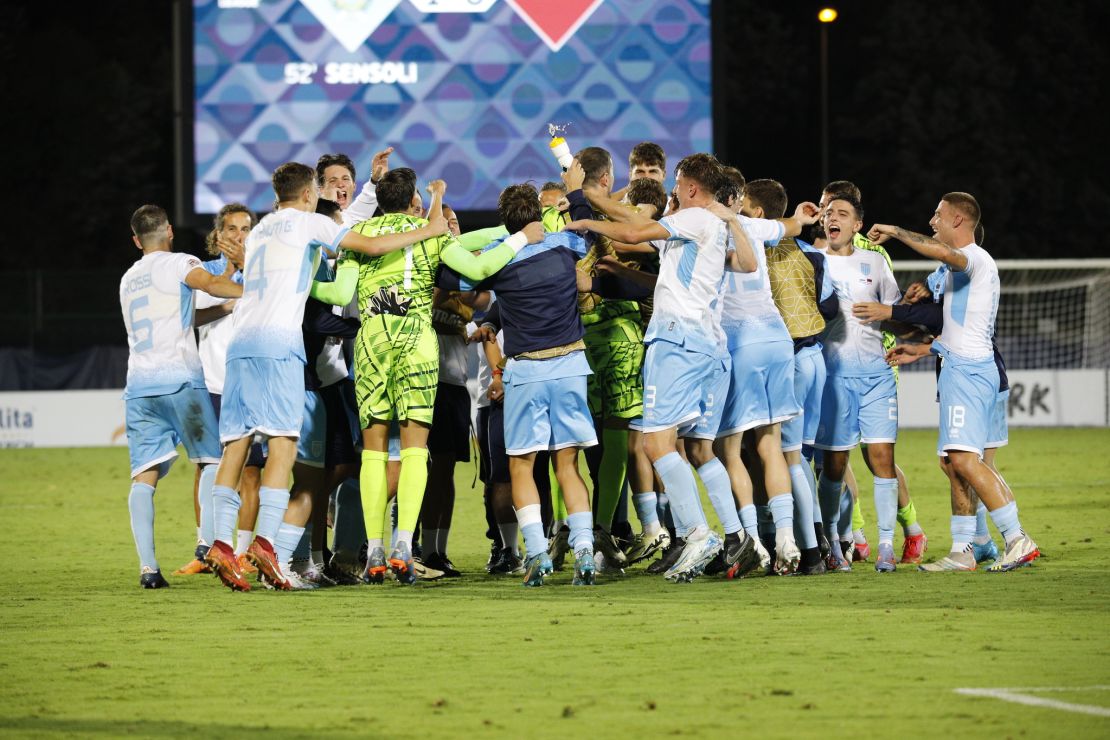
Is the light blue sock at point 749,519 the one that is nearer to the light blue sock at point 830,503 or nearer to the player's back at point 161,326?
the light blue sock at point 830,503

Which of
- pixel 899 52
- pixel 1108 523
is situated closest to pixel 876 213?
pixel 899 52

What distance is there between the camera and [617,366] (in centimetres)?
1019

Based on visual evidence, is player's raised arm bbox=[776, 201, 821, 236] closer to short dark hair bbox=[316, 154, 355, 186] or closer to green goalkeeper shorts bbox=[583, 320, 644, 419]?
green goalkeeper shorts bbox=[583, 320, 644, 419]

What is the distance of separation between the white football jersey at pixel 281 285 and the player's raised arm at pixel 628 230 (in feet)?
4.48

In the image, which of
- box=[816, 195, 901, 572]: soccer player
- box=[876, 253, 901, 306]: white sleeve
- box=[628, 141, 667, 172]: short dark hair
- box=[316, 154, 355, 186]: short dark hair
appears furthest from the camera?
box=[316, 154, 355, 186]: short dark hair

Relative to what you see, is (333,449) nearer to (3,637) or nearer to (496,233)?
(496,233)

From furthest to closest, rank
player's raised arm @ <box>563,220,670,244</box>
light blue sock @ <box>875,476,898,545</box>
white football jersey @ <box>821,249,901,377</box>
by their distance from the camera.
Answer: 1. white football jersey @ <box>821,249,901,377</box>
2. light blue sock @ <box>875,476,898,545</box>
3. player's raised arm @ <box>563,220,670,244</box>

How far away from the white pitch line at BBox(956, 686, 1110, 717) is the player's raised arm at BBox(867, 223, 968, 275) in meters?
3.57

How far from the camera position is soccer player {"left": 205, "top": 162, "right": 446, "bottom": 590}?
912 cm

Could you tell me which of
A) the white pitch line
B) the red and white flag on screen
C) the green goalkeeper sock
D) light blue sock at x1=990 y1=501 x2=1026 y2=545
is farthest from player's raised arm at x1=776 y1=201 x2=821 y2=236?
the red and white flag on screen

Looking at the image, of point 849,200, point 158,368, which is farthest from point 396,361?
point 849,200

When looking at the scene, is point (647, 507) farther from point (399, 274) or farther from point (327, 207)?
point (327, 207)

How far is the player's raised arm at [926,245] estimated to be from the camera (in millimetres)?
9234

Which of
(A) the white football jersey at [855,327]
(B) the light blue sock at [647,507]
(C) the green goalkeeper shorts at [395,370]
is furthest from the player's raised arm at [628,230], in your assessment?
(B) the light blue sock at [647,507]
